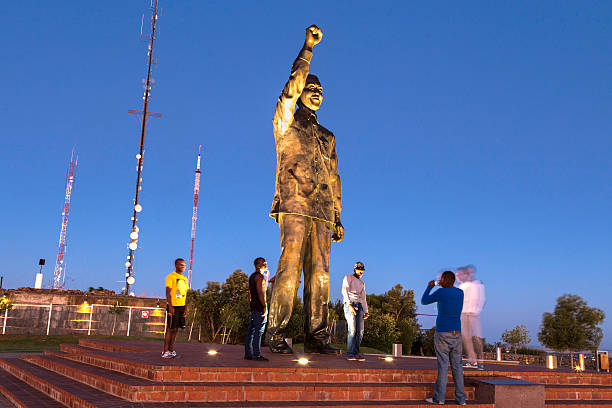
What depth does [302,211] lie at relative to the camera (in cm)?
998

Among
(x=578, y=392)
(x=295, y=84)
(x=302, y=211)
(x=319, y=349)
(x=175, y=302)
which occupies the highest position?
(x=295, y=84)

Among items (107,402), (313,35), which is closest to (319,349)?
(107,402)

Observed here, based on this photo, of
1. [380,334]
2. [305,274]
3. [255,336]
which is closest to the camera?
[255,336]

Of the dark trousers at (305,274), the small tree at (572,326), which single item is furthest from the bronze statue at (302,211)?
the small tree at (572,326)

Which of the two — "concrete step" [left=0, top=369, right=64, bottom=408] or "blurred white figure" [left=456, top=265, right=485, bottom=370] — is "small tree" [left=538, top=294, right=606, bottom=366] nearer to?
"blurred white figure" [left=456, top=265, right=485, bottom=370]

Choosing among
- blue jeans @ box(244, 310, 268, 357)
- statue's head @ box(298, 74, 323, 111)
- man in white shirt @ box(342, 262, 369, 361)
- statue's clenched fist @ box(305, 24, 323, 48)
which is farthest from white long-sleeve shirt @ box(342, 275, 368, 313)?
statue's clenched fist @ box(305, 24, 323, 48)

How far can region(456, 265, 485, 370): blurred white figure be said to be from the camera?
1002 centimetres

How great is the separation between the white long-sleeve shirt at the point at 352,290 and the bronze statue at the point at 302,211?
71 centimetres

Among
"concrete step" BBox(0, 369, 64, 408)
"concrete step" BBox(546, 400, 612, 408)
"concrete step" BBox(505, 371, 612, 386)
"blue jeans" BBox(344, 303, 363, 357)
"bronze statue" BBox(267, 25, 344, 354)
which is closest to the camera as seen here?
"concrete step" BBox(0, 369, 64, 408)

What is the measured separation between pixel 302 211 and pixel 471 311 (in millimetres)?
3574

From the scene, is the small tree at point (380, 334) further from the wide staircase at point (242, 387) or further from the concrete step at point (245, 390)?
the concrete step at point (245, 390)

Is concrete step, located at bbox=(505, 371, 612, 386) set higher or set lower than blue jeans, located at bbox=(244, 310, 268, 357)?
lower

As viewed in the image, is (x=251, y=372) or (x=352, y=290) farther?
(x=352, y=290)

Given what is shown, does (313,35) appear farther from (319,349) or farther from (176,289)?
(319,349)
